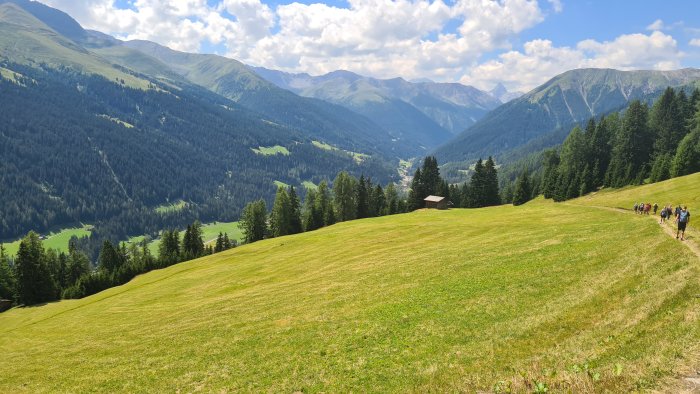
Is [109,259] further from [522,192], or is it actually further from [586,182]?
[586,182]

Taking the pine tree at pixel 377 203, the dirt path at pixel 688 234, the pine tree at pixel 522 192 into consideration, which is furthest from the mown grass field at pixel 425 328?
the pine tree at pixel 377 203

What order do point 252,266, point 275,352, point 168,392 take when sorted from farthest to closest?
point 252,266, point 275,352, point 168,392

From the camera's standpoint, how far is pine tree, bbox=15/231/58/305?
85.4m

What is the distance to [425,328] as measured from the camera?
23.1 m

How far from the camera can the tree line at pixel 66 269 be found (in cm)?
8638

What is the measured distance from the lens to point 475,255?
38.4 m

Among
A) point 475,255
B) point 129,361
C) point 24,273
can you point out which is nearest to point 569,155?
point 475,255

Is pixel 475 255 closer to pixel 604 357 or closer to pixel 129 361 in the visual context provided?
pixel 604 357

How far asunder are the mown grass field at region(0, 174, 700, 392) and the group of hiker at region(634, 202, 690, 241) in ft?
5.08

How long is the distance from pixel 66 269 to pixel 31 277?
979 inches

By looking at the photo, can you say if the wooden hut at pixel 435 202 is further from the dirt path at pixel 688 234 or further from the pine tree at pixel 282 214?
the dirt path at pixel 688 234

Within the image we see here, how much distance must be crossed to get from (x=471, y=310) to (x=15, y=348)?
48.5 m

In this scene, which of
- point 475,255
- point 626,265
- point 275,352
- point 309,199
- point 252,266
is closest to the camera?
point 275,352

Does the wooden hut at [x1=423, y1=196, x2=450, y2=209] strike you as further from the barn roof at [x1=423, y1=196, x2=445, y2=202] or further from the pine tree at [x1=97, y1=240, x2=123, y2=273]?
the pine tree at [x1=97, y1=240, x2=123, y2=273]
